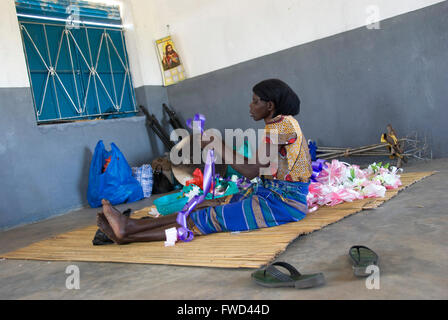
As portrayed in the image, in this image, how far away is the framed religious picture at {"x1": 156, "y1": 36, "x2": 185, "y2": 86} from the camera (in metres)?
5.90

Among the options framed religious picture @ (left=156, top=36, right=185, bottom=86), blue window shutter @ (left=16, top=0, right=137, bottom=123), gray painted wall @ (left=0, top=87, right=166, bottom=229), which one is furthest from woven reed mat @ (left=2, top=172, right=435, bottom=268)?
framed religious picture @ (left=156, top=36, right=185, bottom=86)

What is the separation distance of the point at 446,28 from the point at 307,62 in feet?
4.72

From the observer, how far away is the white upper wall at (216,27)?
4277 mm

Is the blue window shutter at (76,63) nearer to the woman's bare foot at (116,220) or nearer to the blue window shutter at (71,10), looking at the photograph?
the blue window shutter at (71,10)

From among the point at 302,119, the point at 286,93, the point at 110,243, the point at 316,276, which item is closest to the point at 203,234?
the point at 110,243

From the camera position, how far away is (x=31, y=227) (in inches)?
156

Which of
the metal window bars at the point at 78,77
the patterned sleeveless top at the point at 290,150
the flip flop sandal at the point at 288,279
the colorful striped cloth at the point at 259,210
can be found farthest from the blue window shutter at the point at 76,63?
the flip flop sandal at the point at 288,279

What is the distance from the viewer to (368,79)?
174 inches

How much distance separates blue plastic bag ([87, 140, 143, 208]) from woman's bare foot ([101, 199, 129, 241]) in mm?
2240

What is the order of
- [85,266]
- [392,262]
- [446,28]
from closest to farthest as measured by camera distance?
[392,262] → [85,266] → [446,28]

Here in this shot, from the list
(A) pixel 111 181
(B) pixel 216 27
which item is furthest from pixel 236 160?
(B) pixel 216 27

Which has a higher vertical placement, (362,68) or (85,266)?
(362,68)

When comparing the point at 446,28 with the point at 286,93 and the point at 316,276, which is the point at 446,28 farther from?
the point at 316,276

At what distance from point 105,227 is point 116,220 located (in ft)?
0.35
